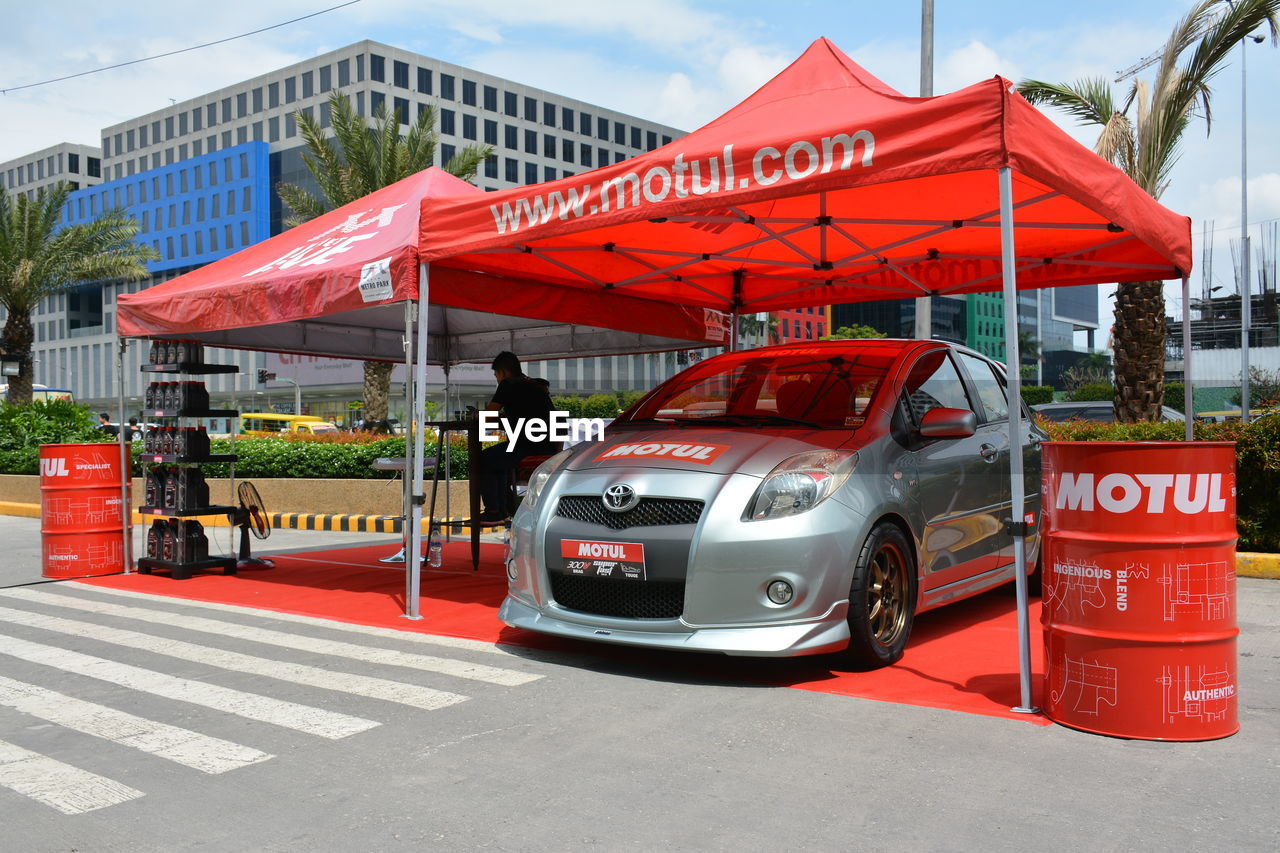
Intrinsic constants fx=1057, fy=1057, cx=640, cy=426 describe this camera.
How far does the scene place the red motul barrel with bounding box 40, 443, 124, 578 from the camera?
930cm

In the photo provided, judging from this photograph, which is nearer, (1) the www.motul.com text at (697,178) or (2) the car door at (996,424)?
(1) the www.motul.com text at (697,178)

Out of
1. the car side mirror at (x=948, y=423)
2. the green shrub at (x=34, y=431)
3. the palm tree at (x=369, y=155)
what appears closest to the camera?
the car side mirror at (x=948, y=423)

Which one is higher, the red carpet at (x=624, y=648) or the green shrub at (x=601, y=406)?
the green shrub at (x=601, y=406)

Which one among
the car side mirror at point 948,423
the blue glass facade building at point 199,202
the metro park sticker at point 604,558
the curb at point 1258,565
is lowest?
the curb at point 1258,565

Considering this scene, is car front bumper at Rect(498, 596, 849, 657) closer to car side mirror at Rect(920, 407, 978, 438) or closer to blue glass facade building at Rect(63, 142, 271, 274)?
car side mirror at Rect(920, 407, 978, 438)

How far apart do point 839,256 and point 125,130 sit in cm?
8617

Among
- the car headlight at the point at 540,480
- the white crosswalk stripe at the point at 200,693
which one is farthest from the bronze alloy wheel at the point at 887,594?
the white crosswalk stripe at the point at 200,693

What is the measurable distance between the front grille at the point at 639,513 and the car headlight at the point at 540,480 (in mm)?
340

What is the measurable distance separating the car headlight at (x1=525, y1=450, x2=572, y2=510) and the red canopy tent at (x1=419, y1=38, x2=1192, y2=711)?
1.34 m

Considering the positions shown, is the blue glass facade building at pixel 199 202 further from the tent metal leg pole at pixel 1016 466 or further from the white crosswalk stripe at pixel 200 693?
the tent metal leg pole at pixel 1016 466

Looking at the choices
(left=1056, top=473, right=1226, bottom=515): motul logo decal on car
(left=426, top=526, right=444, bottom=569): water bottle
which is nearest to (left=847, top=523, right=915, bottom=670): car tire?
(left=1056, top=473, right=1226, bottom=515): motul logo decal on car

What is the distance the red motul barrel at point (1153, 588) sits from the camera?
157 inches

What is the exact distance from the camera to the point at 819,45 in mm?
6320

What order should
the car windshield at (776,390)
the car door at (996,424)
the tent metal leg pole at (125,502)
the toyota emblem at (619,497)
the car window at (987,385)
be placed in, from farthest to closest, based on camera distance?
the tent metal leg pole at (125,502) < the car window at (987,385) < the car door at (996,424) < the car windshield at (776,390) < the toyota emblem at (619,497)
